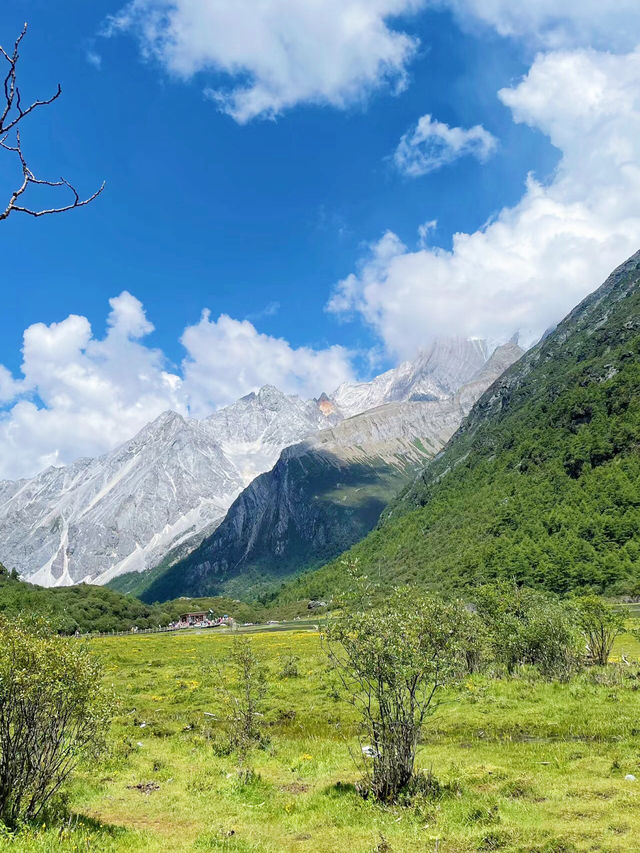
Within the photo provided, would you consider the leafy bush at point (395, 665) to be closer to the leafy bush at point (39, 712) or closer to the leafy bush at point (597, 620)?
the leafy bush at point (39, 712)

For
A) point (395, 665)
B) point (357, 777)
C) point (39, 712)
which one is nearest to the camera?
point (39, 712)

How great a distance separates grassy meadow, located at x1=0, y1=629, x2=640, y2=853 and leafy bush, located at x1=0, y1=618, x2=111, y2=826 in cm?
150

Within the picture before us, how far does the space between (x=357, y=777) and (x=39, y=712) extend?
13.3 metres

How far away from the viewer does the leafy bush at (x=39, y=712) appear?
49.5ft

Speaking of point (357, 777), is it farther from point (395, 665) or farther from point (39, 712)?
point (39, 712)

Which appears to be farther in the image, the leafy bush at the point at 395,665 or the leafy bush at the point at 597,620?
the leafy bush at the point at 597,620

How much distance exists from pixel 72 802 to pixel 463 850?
1470 cm

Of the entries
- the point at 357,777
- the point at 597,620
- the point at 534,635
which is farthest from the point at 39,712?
the point at 597,620

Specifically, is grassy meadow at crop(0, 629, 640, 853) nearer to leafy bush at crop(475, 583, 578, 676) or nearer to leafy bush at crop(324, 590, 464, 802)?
leafy bush at crop(324, 590, 464, 802)

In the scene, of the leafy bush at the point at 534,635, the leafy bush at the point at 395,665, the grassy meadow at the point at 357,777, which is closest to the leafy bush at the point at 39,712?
the grassy meadow at the point at 357,777

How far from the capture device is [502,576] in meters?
153

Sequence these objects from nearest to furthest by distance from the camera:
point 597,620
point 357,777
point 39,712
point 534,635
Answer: point 39,712
point 357,777
point 534,635
point 597,620

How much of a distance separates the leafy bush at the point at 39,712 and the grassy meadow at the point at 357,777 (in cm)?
150

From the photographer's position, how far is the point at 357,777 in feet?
72.0
